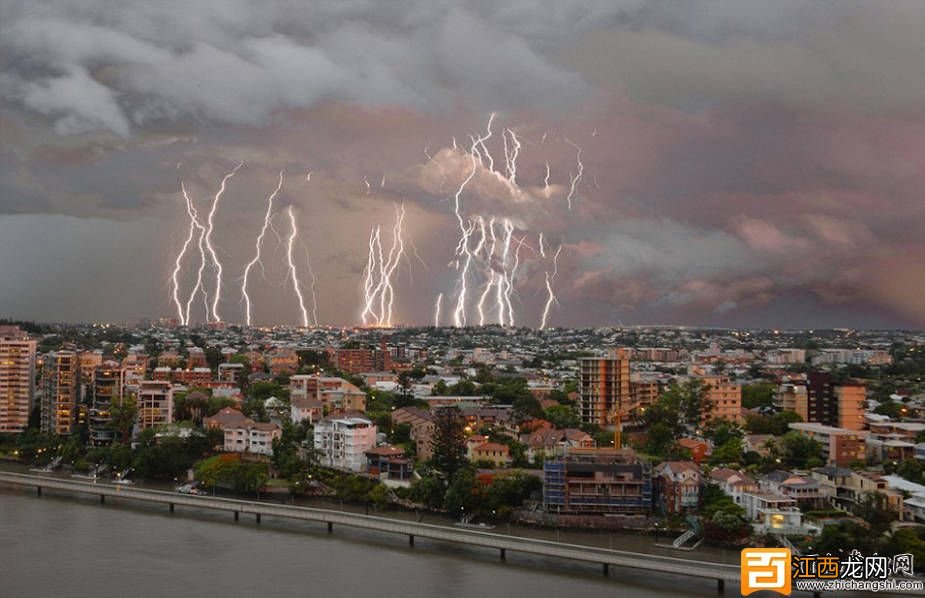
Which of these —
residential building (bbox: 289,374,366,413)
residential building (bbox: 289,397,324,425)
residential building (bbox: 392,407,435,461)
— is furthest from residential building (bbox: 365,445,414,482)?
residential building (bbox: 289,374,366,413)

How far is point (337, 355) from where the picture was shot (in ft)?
91.1

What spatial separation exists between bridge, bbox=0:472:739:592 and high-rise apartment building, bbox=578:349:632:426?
22.3 feet

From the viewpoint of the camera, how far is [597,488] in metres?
10.2

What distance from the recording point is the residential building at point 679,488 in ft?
33.1

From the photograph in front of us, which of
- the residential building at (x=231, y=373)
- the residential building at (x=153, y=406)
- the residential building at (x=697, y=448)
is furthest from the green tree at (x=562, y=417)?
the residential building at (x=231, y=373)

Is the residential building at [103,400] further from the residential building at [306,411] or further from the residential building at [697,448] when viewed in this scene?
the residential building at [697,448]

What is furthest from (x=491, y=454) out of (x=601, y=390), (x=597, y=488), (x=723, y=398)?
(x=723, y=398)

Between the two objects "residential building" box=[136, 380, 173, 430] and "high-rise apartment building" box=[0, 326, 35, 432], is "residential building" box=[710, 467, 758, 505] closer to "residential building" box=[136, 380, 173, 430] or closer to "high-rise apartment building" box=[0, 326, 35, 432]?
"residential building" box=[136, 380, 173, 430]

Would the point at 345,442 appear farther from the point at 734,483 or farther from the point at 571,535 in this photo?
the point at 734,483

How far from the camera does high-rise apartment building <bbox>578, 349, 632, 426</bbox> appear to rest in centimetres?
1595

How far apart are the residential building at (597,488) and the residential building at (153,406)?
25.7 ft

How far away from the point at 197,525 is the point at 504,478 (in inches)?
129

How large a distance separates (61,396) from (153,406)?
176 centimetres

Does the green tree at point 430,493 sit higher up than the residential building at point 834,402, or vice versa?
the residential building at point 834,402
